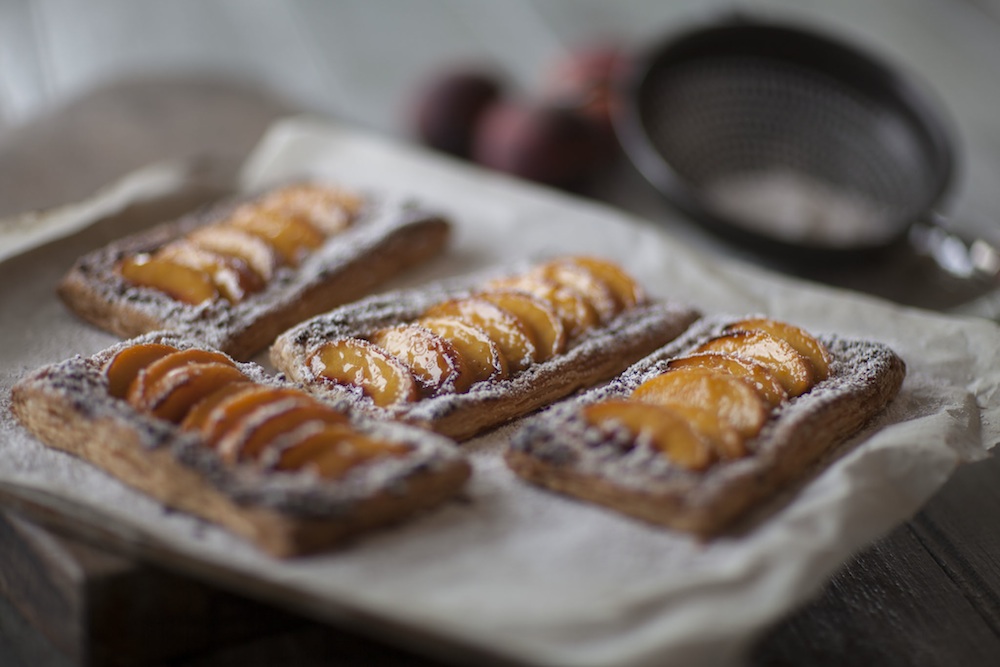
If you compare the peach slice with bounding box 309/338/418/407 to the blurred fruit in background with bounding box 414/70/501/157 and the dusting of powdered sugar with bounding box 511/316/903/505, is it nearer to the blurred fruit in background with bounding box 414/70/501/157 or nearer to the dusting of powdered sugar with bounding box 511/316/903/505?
the dusting of powdered sugar with bounding box 511/316/903/505

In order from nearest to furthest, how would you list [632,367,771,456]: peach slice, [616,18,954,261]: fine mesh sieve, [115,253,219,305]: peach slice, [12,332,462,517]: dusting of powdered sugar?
[12,332,462,517]: dusting of powdered sugar → [632,367,771,456]: peach slice → [115,253,219,305]: peach slice → [616,18,954,261]: fine mesh sieve

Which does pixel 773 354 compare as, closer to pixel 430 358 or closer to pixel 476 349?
pixel 476 349

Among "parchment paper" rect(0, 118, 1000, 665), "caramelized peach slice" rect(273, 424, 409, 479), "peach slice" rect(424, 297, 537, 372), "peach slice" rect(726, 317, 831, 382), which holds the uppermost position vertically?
"peach slice" rect(726, 317, 831, 382)

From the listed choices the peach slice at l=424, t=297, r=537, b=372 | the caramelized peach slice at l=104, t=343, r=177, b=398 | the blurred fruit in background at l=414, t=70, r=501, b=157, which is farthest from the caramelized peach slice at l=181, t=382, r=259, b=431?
the blurred fruit in background at l=414, t=70, r=501, b=157

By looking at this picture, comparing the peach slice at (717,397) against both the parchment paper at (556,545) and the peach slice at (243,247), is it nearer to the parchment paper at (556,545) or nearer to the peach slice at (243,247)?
the parchment paper at (556,545)

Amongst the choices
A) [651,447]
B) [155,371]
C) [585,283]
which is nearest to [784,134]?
[585,283]
